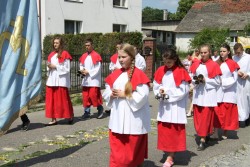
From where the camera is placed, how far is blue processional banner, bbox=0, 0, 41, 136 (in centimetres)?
512

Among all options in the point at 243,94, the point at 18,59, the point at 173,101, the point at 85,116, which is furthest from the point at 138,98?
the point at 243,94

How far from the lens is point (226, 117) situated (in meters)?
7.80

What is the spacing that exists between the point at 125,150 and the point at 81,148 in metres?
2.02

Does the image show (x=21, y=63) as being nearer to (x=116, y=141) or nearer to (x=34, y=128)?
(x=116, y=141)

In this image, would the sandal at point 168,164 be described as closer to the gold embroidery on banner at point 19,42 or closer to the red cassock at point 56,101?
the gold embroidery on banner at point 19,42

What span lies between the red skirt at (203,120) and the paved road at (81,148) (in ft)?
1.25

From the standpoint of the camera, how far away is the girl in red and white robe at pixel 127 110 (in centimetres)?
484

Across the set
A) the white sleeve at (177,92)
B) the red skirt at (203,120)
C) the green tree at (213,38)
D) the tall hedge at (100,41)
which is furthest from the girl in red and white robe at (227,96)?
the green tree at (213,38)

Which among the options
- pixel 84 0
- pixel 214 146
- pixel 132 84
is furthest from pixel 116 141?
pixel 84 0

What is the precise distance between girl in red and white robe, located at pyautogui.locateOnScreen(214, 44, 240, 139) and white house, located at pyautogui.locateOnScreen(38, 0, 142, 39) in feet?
55.6

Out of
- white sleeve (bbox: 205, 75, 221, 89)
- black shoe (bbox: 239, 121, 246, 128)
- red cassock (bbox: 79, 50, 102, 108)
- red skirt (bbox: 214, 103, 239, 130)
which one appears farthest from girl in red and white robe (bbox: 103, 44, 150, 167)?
black shoe (bbox: 239, 121, 246, 128)

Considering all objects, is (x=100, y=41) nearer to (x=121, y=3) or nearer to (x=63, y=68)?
(x=121, y=3)

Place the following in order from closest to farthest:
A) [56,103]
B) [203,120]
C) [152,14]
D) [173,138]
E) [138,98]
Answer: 1. [138,98]
2. [173,138]
3. [203,120]
4. [56,103]
5. [152,14]

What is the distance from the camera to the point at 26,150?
6.54m
